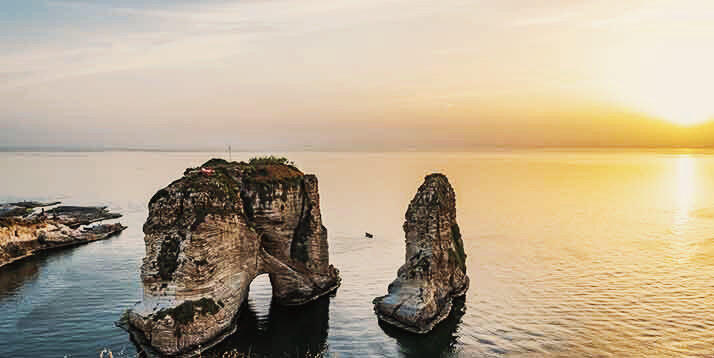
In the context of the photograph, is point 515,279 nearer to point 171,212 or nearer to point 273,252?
point 273,252

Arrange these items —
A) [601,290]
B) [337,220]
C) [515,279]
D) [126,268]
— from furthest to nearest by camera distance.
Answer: [337,220] < [126,268] < [515,279] < [601,290]

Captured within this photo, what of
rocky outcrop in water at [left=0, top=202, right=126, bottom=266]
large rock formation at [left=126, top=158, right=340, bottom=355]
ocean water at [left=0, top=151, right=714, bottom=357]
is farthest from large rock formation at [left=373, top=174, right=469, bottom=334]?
rocky outcrop in water at [left=0, top=202, right=126, bottom=266]

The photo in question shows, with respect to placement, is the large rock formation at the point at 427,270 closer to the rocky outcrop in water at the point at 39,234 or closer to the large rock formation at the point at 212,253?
the large rock formation at the point at 212,253

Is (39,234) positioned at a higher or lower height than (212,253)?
lower

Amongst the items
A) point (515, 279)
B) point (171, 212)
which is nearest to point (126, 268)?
point (171, 212)

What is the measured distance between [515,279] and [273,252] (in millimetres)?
25309

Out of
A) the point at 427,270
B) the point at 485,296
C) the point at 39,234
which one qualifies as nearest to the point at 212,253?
the point at 427,270

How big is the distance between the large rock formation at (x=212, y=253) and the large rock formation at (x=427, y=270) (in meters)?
8.94

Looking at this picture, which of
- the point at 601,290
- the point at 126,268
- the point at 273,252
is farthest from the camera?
the point at 126,268

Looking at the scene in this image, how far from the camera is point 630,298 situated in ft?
137

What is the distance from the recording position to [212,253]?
101 feet

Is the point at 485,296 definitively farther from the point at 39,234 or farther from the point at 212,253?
the point at 39,234

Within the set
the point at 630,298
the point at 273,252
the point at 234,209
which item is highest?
the point at 234,209

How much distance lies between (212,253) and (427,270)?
654 inches
